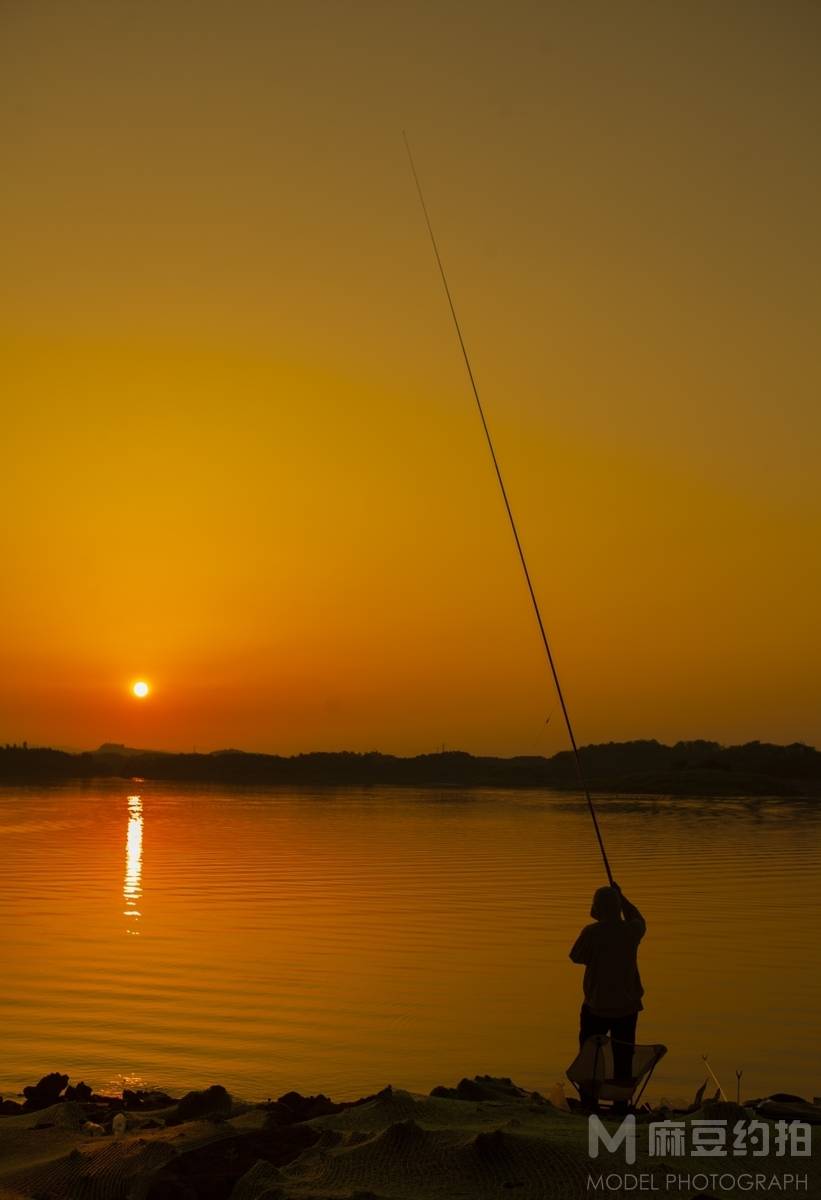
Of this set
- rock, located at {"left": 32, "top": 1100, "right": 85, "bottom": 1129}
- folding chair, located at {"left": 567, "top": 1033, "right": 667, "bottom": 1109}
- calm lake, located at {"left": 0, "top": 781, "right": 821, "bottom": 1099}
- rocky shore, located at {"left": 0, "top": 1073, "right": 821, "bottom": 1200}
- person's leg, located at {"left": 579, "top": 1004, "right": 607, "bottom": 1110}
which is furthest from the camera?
calm lake, located at {"left": 0, "top": 781, "right": 821, "bottom": 1099}

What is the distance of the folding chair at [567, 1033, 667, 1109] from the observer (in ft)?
28.2

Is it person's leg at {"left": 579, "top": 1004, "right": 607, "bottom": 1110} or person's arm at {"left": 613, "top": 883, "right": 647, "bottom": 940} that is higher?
person's arm at {"left": 613, "top": 883, "right": 647, "bottom": 940}

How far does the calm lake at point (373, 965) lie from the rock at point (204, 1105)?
5.99 ft

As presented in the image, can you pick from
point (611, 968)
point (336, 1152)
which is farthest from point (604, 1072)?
point (336, 1152)

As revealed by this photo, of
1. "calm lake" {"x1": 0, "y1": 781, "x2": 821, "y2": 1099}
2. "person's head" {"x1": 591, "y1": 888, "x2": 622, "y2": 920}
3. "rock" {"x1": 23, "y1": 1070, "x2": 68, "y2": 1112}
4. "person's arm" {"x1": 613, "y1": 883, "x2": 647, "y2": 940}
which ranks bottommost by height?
"calm lake" {"x1": 0, "y1": 781, "x2": 821, "y2": 1099}

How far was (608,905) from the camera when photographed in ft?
29.7

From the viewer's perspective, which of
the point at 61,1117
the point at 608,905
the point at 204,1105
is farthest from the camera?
the point at 608,905

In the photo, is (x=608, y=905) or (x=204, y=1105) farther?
(x=608, y=905)

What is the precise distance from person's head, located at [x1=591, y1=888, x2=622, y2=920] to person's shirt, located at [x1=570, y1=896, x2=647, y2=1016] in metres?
0.04

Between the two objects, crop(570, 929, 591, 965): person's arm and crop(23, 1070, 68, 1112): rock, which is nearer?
crop(23, 1070, 68, 1112): rock

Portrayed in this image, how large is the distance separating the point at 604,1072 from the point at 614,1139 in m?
2.27

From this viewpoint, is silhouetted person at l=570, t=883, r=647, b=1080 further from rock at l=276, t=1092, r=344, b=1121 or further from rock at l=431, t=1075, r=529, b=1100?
rock at l=276, t=1092, r=344, b=1121

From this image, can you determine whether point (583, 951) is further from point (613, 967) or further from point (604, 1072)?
point (604, 1072)

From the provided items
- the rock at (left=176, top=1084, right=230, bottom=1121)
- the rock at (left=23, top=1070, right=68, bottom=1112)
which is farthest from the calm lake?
the rock at (left=176, top=1084, right=230, bottom=1121)
